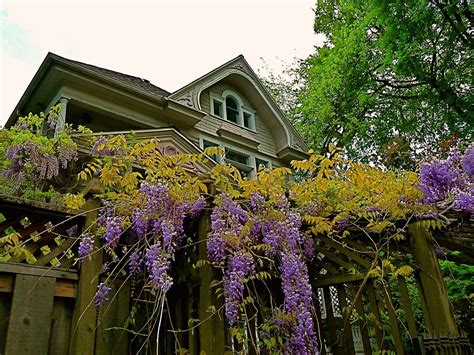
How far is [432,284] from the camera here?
264 cm

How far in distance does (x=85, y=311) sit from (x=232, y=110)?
32.6ft

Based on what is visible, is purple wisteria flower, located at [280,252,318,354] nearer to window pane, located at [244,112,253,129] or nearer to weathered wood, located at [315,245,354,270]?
weathered wood, located at [315,245,354,270]

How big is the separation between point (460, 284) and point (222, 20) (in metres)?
11.4

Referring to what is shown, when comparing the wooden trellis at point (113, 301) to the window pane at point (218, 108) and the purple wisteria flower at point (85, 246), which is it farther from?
the window pane at point (218, 108)

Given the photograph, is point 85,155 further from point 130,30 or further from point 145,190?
point 130,30

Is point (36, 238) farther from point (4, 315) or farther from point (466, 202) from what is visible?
point (466, 202)

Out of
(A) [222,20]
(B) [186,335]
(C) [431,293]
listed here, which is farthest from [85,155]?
(A) [222,20]

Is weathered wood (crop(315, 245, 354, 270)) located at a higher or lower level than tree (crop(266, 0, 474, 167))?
lower

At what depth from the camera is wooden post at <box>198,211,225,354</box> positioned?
7.97 feet

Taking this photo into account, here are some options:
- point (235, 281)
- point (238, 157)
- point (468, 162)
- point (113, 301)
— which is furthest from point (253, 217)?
point (238, 157)

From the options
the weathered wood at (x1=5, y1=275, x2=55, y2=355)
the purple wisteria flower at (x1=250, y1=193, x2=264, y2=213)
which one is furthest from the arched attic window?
the weathered wood at (x1=5, y1=275, x2=55, y2=355)

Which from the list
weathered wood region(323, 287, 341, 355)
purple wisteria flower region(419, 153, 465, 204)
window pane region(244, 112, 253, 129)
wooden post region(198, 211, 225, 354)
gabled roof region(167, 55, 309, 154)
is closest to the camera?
wooden post region(198, 211, 225, 354)

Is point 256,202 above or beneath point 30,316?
above

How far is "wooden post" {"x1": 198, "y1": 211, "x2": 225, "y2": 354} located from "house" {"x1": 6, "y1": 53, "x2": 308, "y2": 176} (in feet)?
17.0
